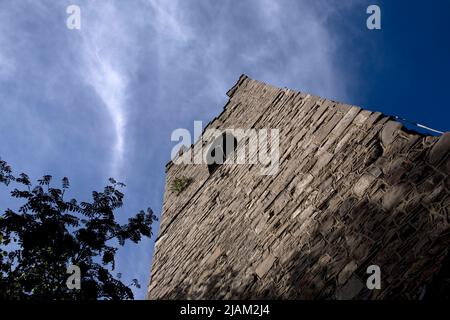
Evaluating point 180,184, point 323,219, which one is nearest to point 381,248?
point 323,219

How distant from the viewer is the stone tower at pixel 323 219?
2.62 meters

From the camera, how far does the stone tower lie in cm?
262

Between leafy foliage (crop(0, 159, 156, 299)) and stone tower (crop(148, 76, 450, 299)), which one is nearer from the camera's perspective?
stone tower (crop(148, 76, 450, 299))

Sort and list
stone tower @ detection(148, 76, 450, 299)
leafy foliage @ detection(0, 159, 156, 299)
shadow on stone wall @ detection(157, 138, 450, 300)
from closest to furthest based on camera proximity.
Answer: shadow on stone wall @ detection(157, 138, 450, 300) < stone tower @ detection(148, 76, 450, 299) < leafy foliage @ detection(0, 159, 156, 299)

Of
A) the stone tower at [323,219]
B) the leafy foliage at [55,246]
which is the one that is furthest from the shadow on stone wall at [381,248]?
the leafy foliage at [55,246]

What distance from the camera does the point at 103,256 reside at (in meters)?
7.49

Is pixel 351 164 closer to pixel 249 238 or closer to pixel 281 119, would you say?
pixel 249 238

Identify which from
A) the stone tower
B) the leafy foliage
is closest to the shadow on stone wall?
A: the stone tower

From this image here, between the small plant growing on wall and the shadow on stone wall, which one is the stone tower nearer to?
the shadow on stone wall

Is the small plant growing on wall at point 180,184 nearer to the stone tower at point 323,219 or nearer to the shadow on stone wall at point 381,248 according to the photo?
the stone tower at point 323,219

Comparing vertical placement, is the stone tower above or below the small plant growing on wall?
below

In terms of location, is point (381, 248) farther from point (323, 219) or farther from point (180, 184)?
point (180, 184)
